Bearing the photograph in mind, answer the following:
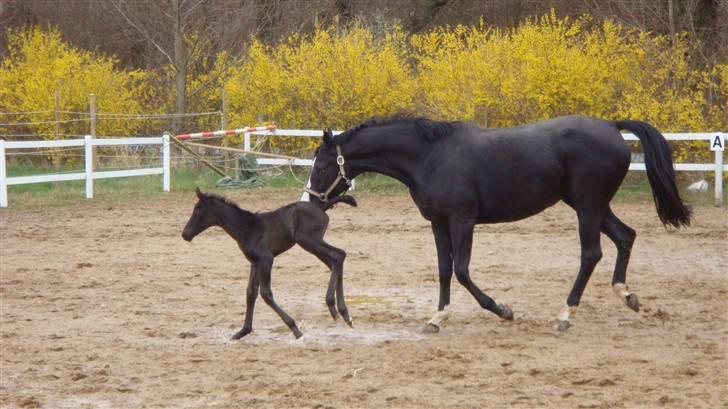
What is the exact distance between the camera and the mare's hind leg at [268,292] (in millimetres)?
8133

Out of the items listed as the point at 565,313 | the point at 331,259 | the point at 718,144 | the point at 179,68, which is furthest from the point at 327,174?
the point at 179,68

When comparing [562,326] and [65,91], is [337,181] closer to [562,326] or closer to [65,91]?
[562,326]

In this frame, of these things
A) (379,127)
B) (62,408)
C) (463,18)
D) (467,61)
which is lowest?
(62,408)

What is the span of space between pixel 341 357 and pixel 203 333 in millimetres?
1479

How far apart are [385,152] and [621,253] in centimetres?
218

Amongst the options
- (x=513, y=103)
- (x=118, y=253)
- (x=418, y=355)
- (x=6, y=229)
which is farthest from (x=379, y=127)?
(x=513, y=103)

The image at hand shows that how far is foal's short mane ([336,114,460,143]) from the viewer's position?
8.66 m

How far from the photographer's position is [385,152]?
8.65 meters

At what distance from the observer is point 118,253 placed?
505 inches

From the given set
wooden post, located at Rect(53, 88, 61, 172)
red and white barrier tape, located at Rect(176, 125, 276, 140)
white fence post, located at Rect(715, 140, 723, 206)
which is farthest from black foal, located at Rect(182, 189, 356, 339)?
wooden post, located at Rect(53, 88, 61, 172)

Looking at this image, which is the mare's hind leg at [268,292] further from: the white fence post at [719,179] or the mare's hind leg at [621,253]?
the white fence post at [719,179]

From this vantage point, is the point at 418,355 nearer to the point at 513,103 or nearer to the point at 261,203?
the point at 261,203

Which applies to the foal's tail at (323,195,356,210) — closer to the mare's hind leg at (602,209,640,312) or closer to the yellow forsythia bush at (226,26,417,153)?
the mare's hind leg at (602,209,640,312)

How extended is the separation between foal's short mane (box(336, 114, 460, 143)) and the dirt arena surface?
5.12 ft
